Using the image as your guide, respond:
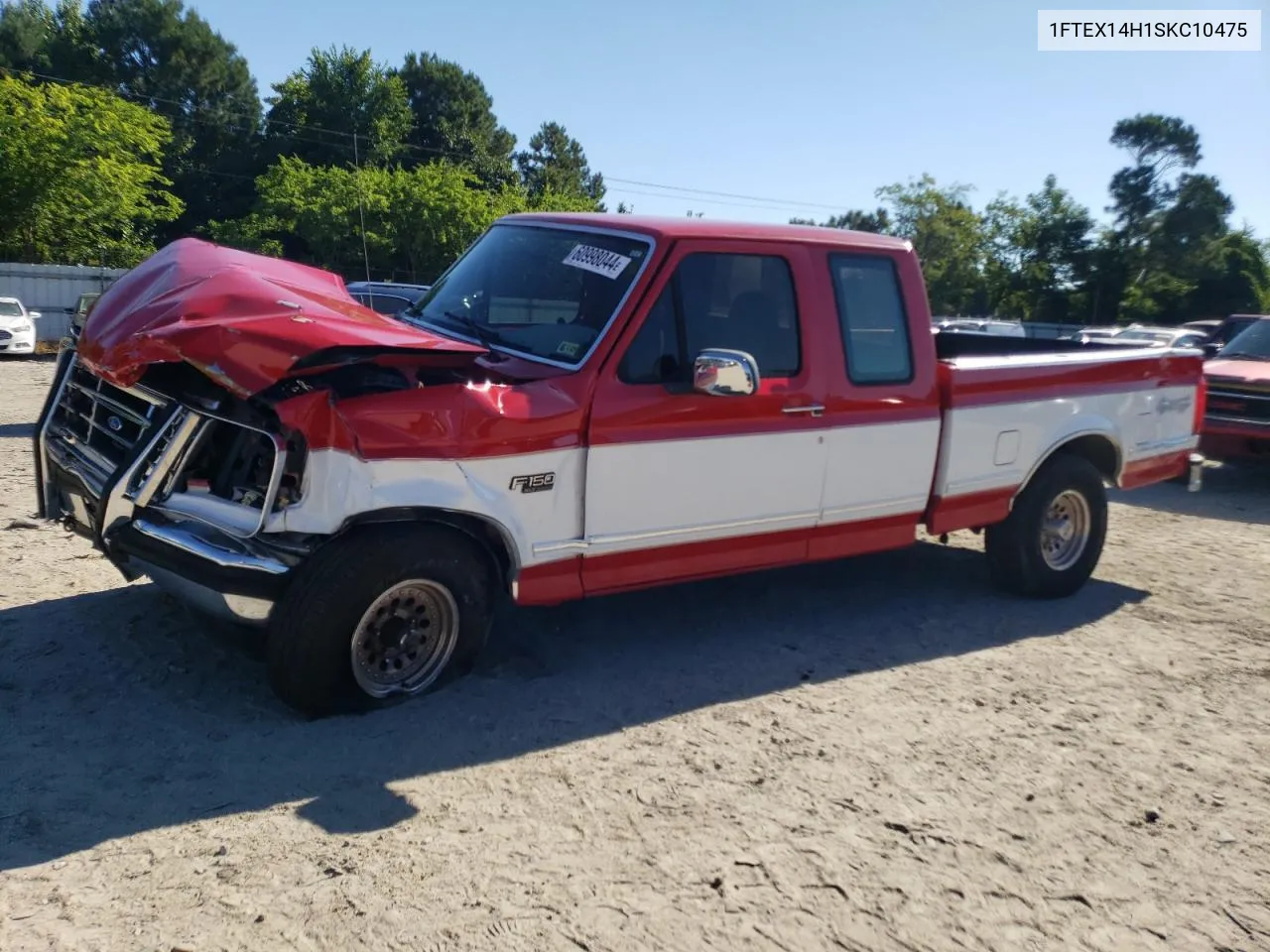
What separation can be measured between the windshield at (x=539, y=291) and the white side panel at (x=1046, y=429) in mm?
2129

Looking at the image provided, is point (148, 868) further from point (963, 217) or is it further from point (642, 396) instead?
point (963, 217)

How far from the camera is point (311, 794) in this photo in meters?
3.66

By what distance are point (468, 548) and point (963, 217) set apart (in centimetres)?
5991

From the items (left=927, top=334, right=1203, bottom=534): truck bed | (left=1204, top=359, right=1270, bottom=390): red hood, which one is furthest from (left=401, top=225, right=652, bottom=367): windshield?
(left=1204, top=359, right=1270, bottom=390): red hood

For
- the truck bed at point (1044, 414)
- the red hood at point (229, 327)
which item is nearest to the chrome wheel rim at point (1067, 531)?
the truck bed at point (1044, 414)

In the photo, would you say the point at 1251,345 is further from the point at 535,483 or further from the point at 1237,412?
the point at 535,483

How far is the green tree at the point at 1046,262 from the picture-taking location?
5169 centimetres

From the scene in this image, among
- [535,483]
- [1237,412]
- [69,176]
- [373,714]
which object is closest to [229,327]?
[535,483]

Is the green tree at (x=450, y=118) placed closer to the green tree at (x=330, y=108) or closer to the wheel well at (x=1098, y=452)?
the green tree at (x=330, y=108)

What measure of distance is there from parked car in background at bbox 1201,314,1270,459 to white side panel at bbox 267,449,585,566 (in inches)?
360

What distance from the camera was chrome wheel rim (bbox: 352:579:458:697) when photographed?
4145 mm

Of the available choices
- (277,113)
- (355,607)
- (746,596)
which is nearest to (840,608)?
(746,596)

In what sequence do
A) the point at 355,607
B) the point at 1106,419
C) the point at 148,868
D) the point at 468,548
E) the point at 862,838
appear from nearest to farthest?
the point at 148,868 < the point at 862,838 < the point at 355,607 < the point at 468,548 < the point at 1106,419

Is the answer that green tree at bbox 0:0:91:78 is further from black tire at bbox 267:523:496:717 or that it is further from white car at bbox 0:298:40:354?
black tire at bbox 267:523:496:717
